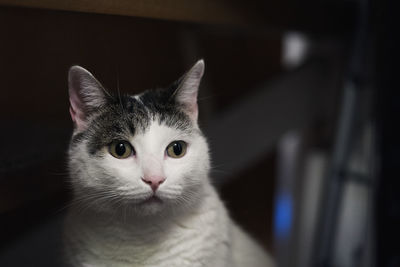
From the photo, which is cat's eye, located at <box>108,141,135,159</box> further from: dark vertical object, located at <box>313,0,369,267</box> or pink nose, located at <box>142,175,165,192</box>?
dark vertical object, located at <box>313,0,369,267</box>

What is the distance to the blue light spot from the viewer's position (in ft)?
7.26

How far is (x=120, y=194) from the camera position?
2.99 feet

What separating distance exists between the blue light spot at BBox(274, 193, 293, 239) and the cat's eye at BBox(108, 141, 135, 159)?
1.39 m

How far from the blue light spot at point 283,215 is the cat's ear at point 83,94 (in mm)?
1424

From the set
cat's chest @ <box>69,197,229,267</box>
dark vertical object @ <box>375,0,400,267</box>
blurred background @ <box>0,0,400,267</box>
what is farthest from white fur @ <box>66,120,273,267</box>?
dark vertical object @ <box>375,0,400,267</box>

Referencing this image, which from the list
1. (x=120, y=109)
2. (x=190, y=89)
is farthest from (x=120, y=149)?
(x=190, y=89)

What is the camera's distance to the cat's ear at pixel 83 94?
91cm

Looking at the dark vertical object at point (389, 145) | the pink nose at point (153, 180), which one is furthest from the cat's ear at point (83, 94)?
the dark vertical object at point (389, 145)

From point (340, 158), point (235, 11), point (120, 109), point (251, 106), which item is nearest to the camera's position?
point (120, 109)

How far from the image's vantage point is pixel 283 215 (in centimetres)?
234

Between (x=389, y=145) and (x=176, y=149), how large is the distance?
0.67 metres

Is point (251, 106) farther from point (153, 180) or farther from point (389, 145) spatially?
point (153, 180)

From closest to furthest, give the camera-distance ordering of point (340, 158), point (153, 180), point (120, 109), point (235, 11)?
point (153, 180)
point (120, 109)
point (235, 11)
point (340, 158)

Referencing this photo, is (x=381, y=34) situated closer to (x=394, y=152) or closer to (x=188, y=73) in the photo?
(x=394, y=152)
